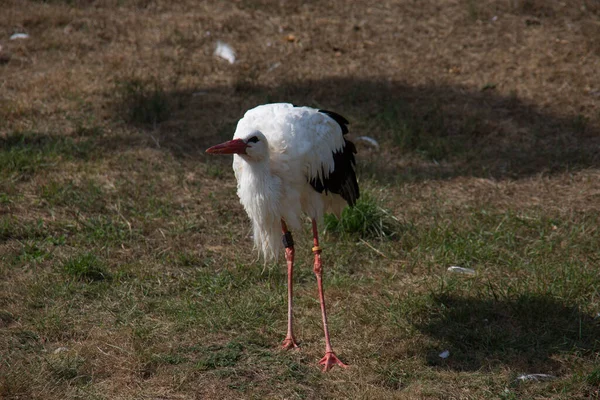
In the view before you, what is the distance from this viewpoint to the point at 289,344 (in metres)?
4.57

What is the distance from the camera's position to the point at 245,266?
5.43 meters

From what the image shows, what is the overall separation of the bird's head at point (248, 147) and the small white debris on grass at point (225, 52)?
4671 mm

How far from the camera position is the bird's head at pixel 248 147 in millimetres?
4176

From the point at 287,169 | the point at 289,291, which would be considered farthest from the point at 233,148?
the point at 289,291

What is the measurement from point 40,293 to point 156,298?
0.79 m

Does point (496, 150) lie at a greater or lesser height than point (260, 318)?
greater

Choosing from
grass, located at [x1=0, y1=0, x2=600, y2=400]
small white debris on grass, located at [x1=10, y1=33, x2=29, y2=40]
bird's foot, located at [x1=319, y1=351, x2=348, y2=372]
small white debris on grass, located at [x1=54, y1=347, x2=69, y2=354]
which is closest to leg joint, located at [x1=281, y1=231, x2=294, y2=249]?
grass, located at [x1=0, y1=0, x2=600, y2=400]

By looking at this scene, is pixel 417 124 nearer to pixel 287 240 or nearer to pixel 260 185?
pixel 287 240

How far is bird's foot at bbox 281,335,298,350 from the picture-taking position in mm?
4562

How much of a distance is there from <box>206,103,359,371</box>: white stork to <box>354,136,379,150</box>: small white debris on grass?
7.88 feet

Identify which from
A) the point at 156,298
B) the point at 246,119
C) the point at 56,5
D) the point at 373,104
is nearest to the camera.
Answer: the point at 246,119

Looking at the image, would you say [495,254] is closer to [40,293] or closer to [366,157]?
[366,157]

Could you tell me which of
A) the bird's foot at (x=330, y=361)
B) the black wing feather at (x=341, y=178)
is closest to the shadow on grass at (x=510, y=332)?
the bird's foot at (x=330, y=361)

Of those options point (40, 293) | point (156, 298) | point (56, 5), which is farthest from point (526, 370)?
point (56, 5)
